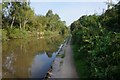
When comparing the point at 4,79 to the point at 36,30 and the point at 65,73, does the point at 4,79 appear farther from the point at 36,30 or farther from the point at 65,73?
the point at 36,30

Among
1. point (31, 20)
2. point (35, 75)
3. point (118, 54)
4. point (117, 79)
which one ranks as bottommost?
point (35, 75)

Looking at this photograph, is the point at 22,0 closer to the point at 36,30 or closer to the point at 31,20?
the point at 31,20

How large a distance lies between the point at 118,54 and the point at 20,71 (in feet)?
34.7

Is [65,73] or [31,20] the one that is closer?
[65,73]

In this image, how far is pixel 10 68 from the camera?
20344mm

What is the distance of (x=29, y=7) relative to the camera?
7019cm

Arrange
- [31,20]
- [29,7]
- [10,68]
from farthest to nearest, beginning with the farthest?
[31,20] → [29,7] → [10,68]

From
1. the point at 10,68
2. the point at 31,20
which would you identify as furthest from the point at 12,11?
the point at 10,68

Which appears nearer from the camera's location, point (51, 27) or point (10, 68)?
point (10, 68)

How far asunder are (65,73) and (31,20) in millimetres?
60366

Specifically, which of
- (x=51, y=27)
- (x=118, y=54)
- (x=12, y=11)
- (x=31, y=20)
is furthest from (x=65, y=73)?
(x=51, y=27)

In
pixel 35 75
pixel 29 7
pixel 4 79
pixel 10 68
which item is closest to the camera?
pixel 4 79

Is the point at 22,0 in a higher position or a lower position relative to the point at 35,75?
higher

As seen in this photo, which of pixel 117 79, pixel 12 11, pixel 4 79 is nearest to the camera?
pixel 117 79
